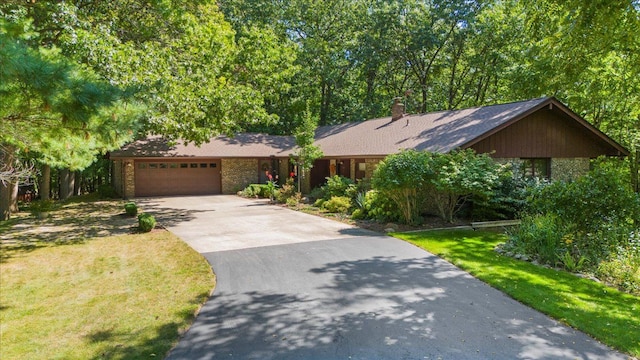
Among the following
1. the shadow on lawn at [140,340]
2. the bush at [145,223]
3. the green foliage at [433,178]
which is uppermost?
the green foliage at [433,178]

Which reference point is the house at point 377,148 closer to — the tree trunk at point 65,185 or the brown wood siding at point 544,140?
the brown wood siding at point 544,140

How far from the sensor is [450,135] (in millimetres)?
16094

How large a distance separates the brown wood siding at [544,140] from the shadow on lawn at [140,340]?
12814 mm

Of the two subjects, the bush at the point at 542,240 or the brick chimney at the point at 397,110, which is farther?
the brick chimney at the point at 397,110

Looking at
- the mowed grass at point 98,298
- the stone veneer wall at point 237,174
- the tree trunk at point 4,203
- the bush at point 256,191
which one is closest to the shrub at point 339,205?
the bush at point 256,191

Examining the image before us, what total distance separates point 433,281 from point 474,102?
26403 mm

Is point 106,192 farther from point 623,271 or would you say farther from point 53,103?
point 623,271

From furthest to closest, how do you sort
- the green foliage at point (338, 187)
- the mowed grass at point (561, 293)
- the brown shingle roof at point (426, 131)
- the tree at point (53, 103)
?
1. the green foliage at point (338, 187)
2. the brown shingle roof at point (426, 131)
3. the mowed grass at point (561, 293)
4. the tree at point (53, 103)

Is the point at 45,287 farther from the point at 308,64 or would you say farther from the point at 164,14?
the point at 308,64

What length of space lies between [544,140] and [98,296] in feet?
55.0

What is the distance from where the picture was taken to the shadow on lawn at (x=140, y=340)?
4.96 m

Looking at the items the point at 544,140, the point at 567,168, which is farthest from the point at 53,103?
the point at 567,168

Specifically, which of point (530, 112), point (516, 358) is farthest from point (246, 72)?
point (516, 358)

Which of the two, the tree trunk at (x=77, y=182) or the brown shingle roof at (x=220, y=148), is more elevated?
the brown shingle roof at (x=220, y=148)
